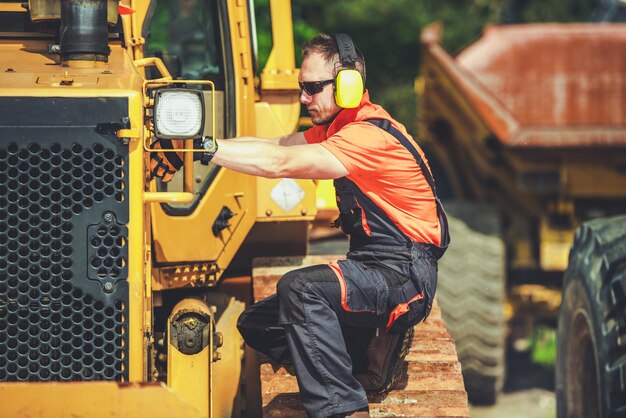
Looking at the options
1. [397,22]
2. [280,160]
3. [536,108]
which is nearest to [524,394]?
[536,108]

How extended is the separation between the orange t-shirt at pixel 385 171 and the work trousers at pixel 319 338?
344mm

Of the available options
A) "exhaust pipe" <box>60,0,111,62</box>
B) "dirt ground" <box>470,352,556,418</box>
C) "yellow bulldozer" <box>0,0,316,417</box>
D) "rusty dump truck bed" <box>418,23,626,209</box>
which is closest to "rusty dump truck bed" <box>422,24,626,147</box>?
"rusty dump truck bed" <box>418,23,626,209</box>

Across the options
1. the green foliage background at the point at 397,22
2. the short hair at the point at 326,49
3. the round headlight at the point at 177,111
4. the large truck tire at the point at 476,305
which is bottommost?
the large truck tire at the point at 476,305

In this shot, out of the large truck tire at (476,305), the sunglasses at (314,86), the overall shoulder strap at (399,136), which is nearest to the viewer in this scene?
the overall shoulder strap at (399,136)

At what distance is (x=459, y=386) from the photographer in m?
5.17

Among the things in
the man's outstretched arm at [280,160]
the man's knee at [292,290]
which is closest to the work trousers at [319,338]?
the man's knee at [292,290]

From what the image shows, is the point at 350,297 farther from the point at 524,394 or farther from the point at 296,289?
the point at 524,394

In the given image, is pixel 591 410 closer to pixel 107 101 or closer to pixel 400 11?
pixel 107 101

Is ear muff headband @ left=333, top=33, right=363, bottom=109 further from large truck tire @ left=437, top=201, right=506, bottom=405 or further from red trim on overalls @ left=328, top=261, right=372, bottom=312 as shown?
large truck tire @ left=437, top=201, right=506, bottom=405

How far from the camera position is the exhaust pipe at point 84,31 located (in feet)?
15.7

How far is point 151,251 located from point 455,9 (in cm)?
1302

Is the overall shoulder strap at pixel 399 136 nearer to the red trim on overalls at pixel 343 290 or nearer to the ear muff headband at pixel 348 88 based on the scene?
the ear muff headband at pixel 348 88

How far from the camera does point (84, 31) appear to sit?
482 centimetres

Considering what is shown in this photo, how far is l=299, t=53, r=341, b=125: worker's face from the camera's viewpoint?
509 centimetres
